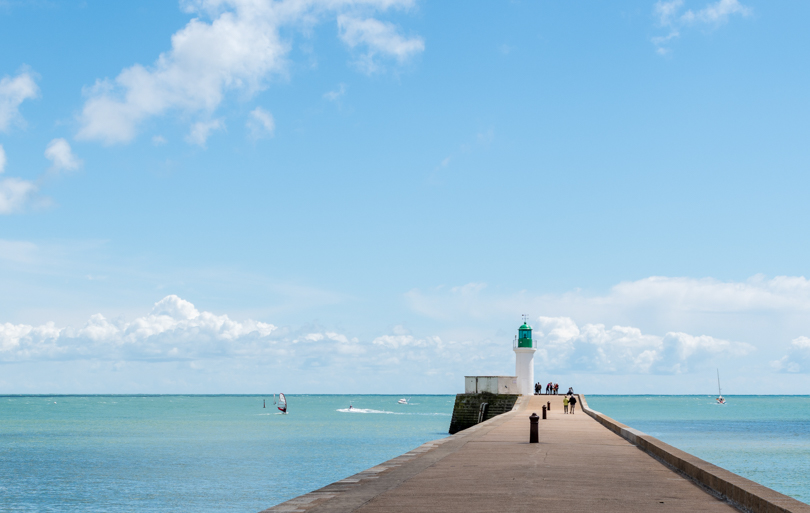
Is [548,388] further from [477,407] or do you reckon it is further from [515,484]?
[515,484]

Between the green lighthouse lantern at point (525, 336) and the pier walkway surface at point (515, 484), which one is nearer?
the pier walkway surface at point (515, 484)

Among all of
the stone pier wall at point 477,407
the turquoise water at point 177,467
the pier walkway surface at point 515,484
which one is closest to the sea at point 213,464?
the turquoise water at point 177,467

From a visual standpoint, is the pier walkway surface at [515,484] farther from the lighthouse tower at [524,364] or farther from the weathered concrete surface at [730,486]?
the lighthouse tower at [524,364]

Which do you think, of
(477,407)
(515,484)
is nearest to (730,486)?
(515,484)

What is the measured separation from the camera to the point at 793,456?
142 feet

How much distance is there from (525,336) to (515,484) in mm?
43555

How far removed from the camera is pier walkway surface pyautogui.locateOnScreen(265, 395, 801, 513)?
32.5 feet

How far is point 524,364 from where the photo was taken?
54062 millimetres

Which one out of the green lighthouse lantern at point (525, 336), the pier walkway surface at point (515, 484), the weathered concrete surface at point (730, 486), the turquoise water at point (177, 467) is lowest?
the turquoise water at point (177, 467)

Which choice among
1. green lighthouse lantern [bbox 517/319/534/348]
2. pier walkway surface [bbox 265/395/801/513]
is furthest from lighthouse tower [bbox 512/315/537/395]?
pier walkway surface [bbox 265/395/801/513]

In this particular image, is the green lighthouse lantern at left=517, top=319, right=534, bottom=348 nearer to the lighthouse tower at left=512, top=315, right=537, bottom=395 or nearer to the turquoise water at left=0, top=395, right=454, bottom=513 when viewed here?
the lighthouse tower at left=512, top=315, right=537, bottom=395

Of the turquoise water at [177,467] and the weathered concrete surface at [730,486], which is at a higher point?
the weathered concrete surface at [730,486]

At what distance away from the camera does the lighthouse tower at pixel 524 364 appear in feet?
176

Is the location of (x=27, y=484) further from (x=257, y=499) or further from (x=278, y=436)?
(x=278, y=436)
